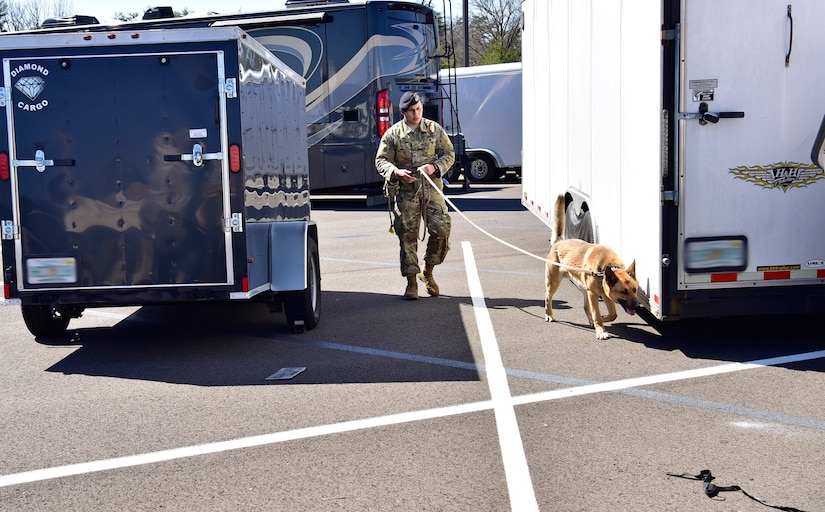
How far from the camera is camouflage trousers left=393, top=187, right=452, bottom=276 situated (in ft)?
31.0

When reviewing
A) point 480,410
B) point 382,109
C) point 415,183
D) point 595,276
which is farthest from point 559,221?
point 382,109

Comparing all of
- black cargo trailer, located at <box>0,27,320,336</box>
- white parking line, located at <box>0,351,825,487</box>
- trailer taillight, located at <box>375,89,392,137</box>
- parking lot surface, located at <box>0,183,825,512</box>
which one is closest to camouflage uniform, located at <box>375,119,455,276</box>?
parking lot surface, located at <box>0,183,825,512</box>

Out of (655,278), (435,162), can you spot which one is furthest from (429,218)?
(655,278)

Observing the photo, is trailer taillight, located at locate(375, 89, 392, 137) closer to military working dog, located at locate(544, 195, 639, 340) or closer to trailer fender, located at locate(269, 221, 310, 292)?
military working dog, located at locate(544, 195, 639, 340)

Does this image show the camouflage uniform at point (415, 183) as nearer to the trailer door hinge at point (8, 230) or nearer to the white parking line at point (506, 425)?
the white parking line at point (506, 425)

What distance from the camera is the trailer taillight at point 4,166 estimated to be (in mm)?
6879

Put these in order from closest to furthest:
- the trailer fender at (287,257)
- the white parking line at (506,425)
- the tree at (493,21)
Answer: the white parking line at (506,425) < the trailer fender at (287,257) < the tree at (493,21)

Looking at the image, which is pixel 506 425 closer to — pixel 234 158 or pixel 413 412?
pixel 413 412

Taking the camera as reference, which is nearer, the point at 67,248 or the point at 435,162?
the point at 67,248

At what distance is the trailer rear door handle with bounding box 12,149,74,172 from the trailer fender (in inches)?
64.0

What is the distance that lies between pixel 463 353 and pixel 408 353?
416 millimetres

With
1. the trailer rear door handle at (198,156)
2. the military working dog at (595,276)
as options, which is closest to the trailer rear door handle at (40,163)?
the trailer rear door handle at (198,156)

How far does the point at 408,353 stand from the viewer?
7168 mm

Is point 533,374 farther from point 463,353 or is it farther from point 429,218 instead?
point 429,218
